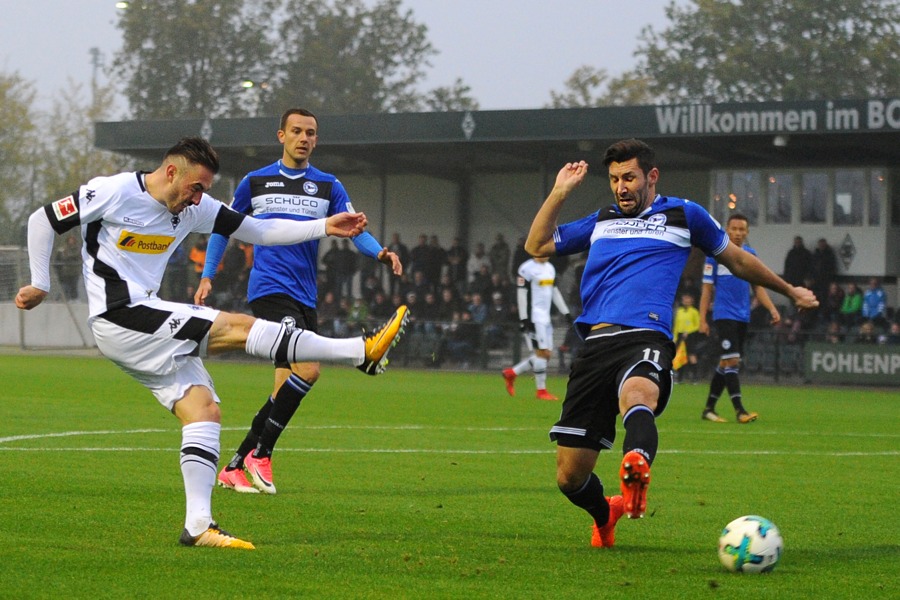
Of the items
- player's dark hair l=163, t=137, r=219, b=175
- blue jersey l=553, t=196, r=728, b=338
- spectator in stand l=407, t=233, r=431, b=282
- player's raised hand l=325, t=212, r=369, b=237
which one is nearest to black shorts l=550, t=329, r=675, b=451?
blue jersey l=553, t=196, r=728, b=338

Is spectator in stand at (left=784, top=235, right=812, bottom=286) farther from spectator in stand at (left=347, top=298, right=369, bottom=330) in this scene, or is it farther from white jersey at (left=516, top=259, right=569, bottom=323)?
white jersey at (left=516, top=259, right=569, bottom=323)

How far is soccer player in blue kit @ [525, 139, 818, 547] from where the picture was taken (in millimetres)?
6383

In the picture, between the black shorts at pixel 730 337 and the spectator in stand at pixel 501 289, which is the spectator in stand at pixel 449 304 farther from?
the black shorts at pixel 730 337

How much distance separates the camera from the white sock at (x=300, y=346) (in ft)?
19.9

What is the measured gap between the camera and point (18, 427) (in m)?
12.2

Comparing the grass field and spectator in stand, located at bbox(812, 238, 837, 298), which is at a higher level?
spectator in stand, located at bbox(812, 238, 837, 298)

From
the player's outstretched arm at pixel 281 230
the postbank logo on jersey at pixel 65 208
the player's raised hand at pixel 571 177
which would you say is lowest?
the player's outstretched arm at pixel 281 230

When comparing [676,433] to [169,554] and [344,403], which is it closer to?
[344,403]

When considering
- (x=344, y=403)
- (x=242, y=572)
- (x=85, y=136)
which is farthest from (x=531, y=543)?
(x=85, y=136)

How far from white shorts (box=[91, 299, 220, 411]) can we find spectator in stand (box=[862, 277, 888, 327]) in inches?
860

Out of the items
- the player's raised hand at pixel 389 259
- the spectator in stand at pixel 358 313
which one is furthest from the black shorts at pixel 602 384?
the spectator in stand at pixel 358 313

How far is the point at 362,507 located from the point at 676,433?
678cm

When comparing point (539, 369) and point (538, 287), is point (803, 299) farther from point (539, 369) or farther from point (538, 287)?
point (538, 287)

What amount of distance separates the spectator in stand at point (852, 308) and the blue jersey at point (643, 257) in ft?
68.0
